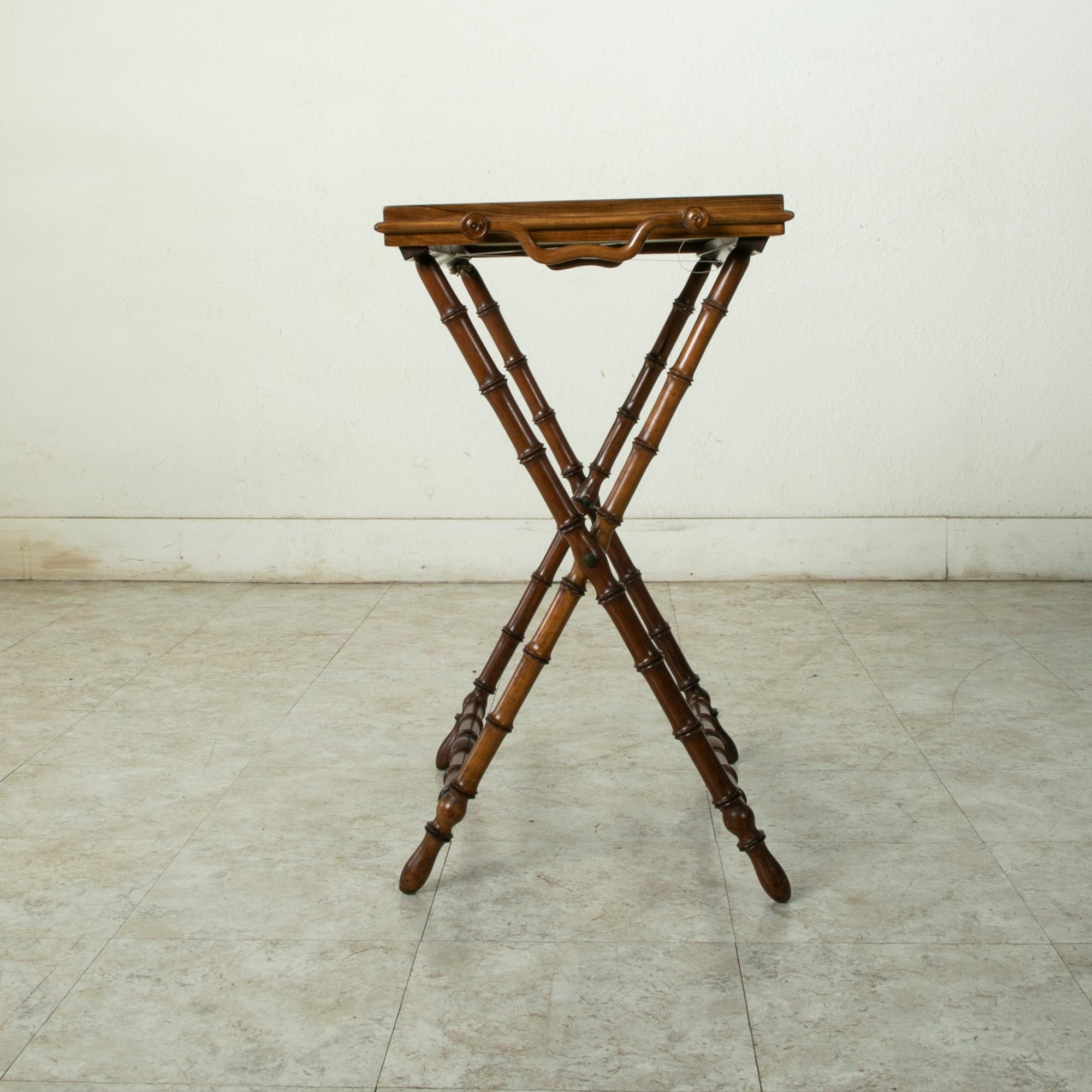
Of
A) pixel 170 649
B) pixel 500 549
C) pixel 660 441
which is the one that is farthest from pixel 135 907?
pixel 500 549

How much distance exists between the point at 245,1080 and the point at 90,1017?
303 millimetres

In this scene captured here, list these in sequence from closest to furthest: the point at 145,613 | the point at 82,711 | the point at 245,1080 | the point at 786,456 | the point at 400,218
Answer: the point at 245,1080 → the point at 400,218 → the point at 82,711 → the point at 145,613 → the point at 786,456

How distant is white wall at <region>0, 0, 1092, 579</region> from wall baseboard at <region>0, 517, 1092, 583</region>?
2 centimetres

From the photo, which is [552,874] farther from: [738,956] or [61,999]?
[61,999]

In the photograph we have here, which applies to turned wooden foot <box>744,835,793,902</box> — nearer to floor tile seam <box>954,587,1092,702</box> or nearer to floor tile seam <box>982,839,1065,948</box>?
floor tile seam <box>982,839,1065,948</box>

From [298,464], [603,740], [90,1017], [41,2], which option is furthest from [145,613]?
[90,1017]

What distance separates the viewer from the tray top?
1.91 m

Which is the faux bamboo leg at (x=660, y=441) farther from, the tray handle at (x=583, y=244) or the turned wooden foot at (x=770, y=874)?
the tray handle at (x=583, y=244)

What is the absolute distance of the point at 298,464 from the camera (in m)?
4.62

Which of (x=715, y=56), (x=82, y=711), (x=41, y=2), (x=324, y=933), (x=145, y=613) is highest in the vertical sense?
(x=41, y=2)

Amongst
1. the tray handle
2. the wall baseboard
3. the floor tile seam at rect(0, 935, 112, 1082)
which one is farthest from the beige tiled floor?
the tray handle

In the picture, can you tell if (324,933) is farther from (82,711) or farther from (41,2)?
(41,2)

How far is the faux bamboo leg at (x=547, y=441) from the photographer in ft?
6.96

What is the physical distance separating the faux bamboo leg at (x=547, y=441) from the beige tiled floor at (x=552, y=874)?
174mm
